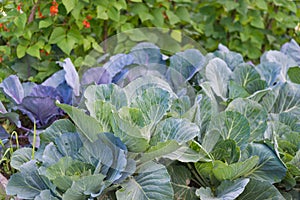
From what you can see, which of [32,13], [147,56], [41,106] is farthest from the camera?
Answer: [32,13]

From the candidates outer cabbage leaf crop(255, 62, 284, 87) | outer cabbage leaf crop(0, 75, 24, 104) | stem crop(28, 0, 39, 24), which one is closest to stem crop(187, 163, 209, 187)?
outer cabbage leaf crop(255, 62, 284, 87)

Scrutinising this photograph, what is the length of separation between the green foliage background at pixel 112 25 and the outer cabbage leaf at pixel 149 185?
984 mm

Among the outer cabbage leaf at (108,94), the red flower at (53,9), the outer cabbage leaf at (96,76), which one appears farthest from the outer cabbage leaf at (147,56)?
the outer cabbage leaf at (108,94)

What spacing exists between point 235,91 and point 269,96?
15cm

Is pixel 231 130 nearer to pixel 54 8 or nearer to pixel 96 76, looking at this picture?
pixel 96 76

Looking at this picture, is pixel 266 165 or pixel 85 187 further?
pixel 266 165

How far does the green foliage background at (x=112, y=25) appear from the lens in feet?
7.76

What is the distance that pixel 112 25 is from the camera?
268cm

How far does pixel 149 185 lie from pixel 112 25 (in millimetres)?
1372

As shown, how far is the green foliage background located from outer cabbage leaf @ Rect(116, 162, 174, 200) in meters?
0.98

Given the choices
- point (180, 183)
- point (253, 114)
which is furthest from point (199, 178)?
point (253, 114)

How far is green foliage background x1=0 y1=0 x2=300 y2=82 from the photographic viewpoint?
93.1 inches

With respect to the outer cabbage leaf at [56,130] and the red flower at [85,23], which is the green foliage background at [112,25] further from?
the outer cabbage leaf at [56,130]

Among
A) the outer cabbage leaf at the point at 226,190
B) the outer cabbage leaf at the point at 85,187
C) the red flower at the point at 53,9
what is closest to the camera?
the outer cabbage leaf at the point at 85,187
